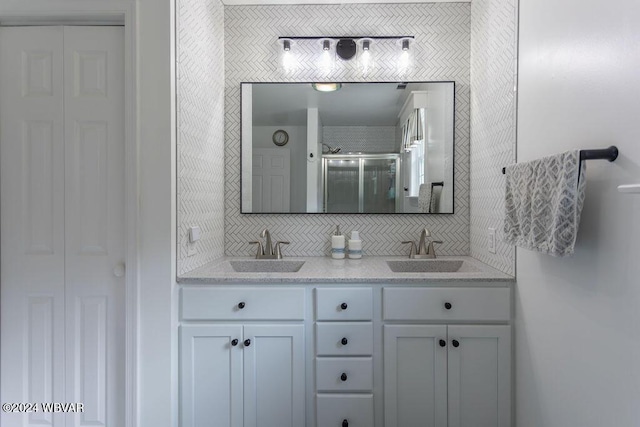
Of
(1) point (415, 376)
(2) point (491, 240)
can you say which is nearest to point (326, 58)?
(2) point (491, 240)

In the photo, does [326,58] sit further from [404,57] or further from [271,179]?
[271,179]

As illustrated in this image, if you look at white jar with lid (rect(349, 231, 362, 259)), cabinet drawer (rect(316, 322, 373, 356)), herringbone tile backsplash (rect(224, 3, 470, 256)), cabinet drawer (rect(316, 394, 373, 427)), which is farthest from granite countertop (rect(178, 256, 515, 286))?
cabinet drawer (rect(316, 394, 373, 427))

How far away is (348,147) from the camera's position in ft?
7.13

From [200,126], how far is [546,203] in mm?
1684

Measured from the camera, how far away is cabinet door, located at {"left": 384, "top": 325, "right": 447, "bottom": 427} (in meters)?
1.56

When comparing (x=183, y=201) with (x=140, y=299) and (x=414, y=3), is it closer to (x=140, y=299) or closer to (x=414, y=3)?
(x=140, y=299)

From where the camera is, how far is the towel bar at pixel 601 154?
965 mm

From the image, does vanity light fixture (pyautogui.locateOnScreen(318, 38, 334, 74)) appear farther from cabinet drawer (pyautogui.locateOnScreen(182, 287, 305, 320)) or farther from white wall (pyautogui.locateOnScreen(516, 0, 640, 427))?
cabinet drawer (pyautogui.locateOnScreen(182, 287, 305, 320))

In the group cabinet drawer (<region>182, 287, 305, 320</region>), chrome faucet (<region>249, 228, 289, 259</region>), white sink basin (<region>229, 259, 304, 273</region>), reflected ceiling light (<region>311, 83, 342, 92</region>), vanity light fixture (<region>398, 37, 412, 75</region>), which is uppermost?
vanity light fixture (<region>398, 37, 412, 75</region>)

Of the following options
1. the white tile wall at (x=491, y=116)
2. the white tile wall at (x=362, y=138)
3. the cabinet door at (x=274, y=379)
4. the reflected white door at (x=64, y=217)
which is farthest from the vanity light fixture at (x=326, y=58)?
the cabinet door at (x=274, y=379)

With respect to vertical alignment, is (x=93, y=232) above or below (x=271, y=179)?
below

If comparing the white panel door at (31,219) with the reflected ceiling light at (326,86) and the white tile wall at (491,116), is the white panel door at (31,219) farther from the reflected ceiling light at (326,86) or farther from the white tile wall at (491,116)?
the white tile wall at (491,116)

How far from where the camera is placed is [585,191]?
112cm

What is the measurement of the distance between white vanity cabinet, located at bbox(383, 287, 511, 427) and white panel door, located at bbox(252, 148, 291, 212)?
1.02 meters
